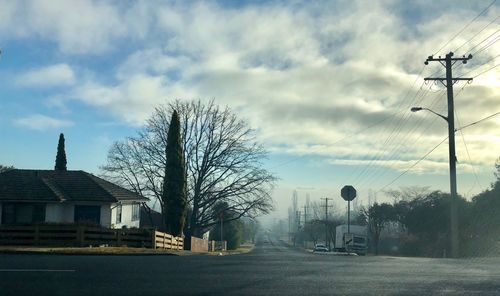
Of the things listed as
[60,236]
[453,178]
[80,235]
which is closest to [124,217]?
[60,236]

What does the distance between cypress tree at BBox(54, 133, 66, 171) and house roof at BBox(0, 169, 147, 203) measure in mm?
9801

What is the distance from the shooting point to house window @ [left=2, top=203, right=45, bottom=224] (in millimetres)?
36906

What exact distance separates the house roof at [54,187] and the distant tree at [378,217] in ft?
173

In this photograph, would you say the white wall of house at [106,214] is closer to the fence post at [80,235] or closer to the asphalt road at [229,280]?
the fence post at [80,235]

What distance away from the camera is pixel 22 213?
37.2 metres

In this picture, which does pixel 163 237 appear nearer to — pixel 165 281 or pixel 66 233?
pixel 66 233

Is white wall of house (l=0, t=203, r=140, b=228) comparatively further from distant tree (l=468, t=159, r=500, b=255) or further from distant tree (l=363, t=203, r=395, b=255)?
distant tree (l=363, t=203, r=395, b=255)

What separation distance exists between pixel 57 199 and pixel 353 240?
33.8 metres

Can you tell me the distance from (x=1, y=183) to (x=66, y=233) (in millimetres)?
12780

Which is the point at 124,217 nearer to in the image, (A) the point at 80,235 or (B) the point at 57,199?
(B) the point at 57,199

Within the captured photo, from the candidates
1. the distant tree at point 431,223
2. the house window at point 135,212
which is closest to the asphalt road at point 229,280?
the house window at point 135,212

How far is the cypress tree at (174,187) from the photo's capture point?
1577 inches

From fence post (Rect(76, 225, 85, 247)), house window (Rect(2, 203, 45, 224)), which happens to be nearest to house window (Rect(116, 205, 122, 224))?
house window (Rect(2, 203, 45, 224))

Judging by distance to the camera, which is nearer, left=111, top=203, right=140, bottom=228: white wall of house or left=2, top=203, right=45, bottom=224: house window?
left=2, top=203, right=45, bottom=224: house window
